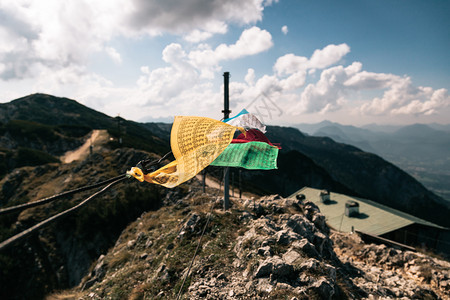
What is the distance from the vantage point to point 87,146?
252 ft

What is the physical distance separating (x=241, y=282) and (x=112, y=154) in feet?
150

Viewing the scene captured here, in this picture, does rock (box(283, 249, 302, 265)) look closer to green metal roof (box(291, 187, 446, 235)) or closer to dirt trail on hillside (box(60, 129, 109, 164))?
green metal roof (box(291, 187, 446, 235))

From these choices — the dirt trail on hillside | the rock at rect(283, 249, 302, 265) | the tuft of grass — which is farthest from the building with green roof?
the dirt trail on hillside

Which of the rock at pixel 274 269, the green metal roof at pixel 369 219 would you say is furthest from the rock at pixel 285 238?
the green metal roof at pixel 369 219

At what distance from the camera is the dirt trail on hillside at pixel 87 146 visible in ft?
232

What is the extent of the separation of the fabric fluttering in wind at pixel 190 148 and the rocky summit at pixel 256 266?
2443 millimetres

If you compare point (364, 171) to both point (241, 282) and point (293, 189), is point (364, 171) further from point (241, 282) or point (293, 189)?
point (241, 282)

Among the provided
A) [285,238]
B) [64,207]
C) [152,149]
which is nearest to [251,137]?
[285,238]

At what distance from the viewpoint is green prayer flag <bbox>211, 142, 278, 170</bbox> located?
627cm

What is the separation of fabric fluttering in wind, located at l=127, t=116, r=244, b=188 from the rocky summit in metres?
2.44

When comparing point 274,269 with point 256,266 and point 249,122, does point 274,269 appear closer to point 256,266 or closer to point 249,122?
point 256,266

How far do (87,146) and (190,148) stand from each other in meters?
87.6

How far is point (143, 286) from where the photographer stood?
9.29 meters

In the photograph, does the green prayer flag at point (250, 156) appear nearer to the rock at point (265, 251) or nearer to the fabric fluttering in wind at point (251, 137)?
the fabric fluttering in wind at point (251, 137)
